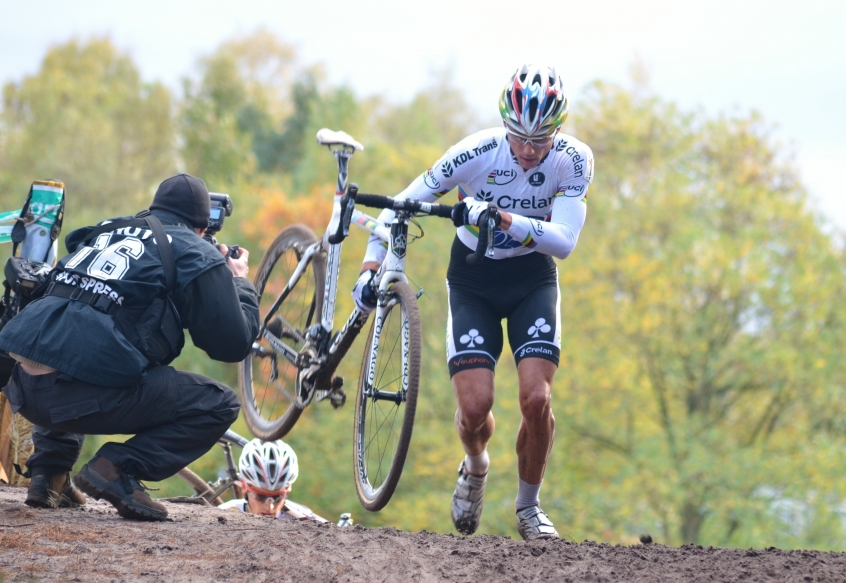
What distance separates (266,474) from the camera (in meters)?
7.09

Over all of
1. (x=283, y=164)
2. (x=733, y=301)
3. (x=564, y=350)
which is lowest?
(x=564, y=350)

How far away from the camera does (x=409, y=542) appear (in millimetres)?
5223

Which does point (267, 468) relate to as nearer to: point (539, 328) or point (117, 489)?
point (117, 489)

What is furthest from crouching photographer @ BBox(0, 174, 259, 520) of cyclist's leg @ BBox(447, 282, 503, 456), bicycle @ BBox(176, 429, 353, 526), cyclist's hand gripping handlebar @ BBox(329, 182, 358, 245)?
bicycle @ BBox(176, 429, 353, 526)

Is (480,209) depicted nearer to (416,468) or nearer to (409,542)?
(409,542)

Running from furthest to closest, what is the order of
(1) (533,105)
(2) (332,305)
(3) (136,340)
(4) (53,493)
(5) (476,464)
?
1. (2) (332,305)
2. (5) (476,464)
3. (4) (53,493)
4. (1) (533,105)
5. (3) (136,340)

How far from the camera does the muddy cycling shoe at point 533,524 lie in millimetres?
6113

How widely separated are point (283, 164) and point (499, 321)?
3846 cm

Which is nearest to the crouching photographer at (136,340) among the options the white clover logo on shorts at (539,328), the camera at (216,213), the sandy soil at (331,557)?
the sandy soil at (331,557)

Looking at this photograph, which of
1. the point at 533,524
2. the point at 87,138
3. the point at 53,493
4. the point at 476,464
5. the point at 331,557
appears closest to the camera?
the point at 331,557

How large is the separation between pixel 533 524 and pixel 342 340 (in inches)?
65.8

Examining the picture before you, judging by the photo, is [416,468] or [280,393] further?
[416,468]

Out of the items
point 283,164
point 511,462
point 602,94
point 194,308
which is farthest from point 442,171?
point 283,164

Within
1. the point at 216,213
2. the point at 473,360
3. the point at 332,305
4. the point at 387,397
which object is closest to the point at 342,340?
the point at 332,305
